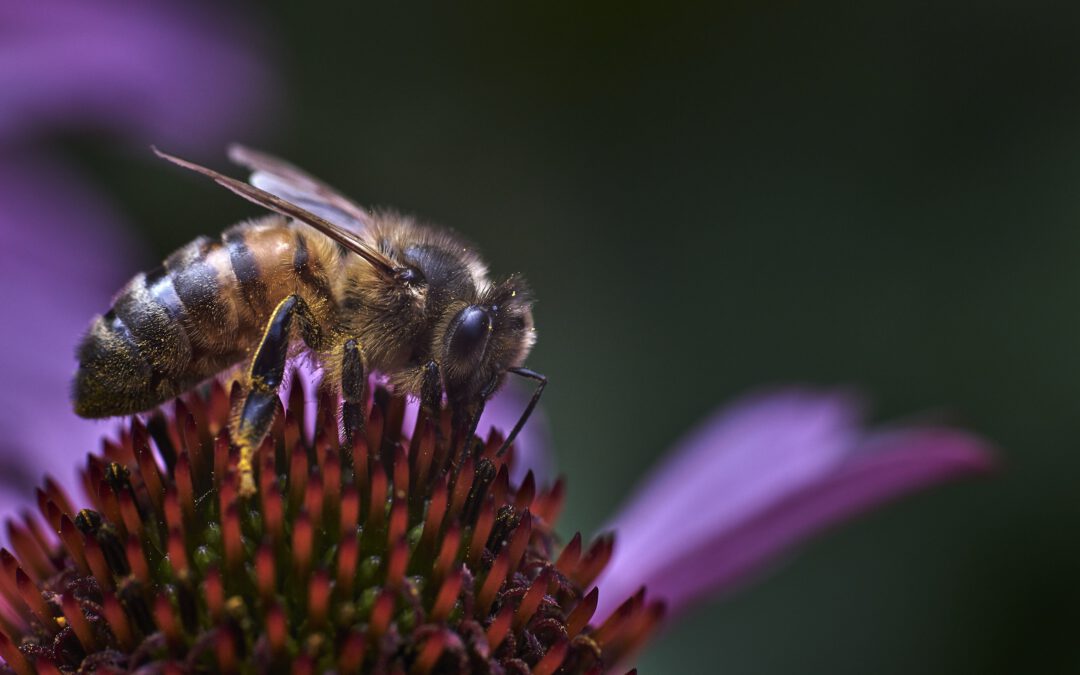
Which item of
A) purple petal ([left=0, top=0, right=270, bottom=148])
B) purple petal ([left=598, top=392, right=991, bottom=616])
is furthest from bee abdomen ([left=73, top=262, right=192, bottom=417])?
purple petal ([left=0, top=0, right=270, bottom=148])

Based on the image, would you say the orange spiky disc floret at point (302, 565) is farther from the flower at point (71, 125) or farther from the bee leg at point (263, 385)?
the flower at point (71, 125)

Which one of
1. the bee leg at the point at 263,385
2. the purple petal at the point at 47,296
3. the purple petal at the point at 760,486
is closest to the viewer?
the bee leg at the point at 263,385

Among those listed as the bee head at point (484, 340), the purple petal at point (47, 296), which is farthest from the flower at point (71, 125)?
the bee head at point (484, 340)

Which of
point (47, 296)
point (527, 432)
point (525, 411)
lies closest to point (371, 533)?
point (525, 411)

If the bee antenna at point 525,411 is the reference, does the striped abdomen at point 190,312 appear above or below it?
below

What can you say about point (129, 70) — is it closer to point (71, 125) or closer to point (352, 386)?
point (71, 125)

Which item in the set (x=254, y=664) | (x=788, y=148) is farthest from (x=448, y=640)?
(x=788, y=148)

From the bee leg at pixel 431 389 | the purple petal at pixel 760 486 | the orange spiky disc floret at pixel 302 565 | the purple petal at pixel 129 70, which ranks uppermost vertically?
the purple petal at pixel 129 70

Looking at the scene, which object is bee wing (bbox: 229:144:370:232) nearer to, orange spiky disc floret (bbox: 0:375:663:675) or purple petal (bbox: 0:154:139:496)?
orange spiky disc floret (bbox: 0:375:663:675)
